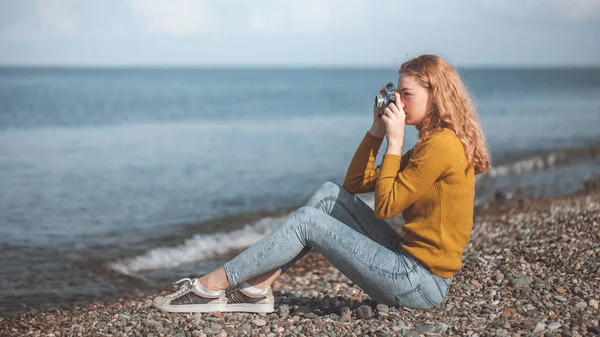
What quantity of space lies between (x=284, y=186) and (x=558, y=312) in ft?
30.5

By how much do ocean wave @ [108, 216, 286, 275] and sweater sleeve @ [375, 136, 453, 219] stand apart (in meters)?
5.01

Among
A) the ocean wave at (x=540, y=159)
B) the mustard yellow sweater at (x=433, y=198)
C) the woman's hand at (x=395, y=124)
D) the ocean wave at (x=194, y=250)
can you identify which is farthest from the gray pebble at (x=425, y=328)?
the ocean wave at (x=540, y=159)

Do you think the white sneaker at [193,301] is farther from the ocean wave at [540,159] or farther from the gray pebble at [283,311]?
the ocean wave at [540,159]

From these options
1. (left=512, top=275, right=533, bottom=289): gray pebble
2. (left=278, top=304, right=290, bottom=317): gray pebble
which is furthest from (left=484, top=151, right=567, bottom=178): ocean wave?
(left=278, top=304, right=290, bottom=317): gray pebble

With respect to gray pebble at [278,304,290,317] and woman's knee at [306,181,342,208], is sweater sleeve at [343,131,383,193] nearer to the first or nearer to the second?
woman's knee at [306,181,342,208]

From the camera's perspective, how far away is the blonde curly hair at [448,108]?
169 inches

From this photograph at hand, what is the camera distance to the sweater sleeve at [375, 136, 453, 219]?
4.12 metres

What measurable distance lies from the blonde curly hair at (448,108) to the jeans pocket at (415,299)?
0.97 meters

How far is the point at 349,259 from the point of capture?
4414 millimetres

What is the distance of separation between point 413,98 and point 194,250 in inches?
224

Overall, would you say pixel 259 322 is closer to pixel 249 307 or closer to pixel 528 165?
pixel 249 307

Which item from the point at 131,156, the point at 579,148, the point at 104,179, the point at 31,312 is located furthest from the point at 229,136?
the point at 31,312

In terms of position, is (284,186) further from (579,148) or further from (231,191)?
(579,148)

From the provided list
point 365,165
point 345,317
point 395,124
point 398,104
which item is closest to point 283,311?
point 345,317
